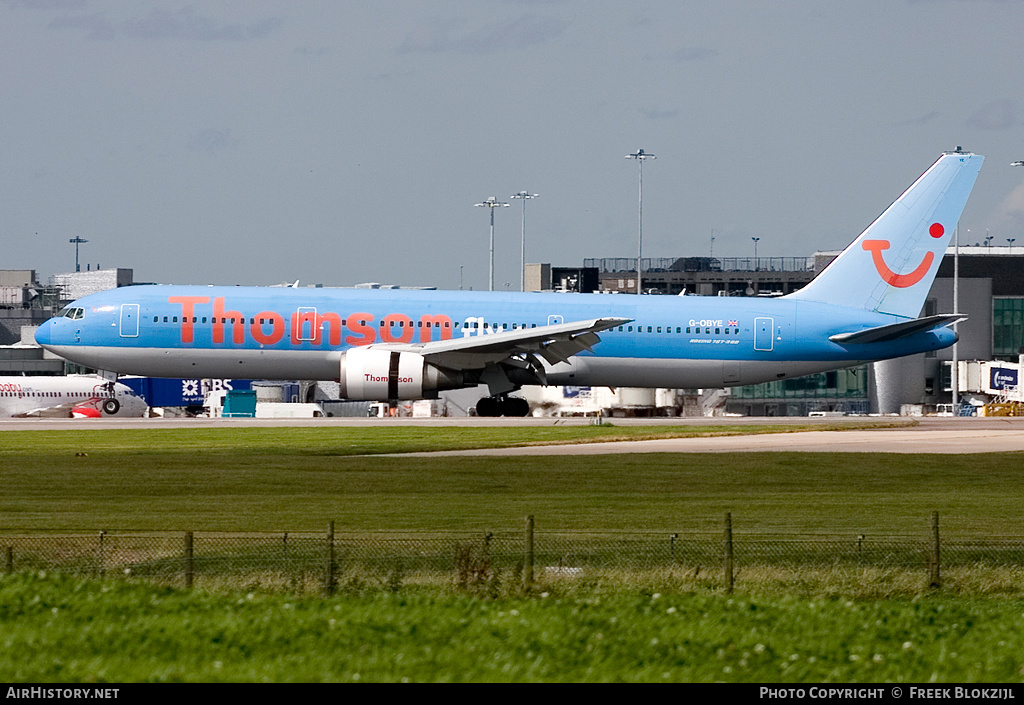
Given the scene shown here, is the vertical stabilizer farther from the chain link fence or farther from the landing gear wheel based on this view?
Result: the chain link fence

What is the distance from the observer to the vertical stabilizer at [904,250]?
201 feet


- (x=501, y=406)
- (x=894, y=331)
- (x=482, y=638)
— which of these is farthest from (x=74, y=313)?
(x=482, y=638)

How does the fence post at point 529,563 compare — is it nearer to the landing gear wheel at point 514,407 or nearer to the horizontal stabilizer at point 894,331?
the landing gear wheel at point 514,407

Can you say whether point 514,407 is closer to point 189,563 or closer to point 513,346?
point 513,346

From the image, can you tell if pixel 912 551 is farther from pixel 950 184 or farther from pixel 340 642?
pixel 950 184

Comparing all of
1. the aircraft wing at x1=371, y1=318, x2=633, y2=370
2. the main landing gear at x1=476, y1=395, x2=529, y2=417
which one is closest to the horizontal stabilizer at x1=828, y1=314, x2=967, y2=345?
the aircraft wing at x1=371, y1=318, x2=633, y2=370

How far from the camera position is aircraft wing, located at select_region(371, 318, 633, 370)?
53.1 meters

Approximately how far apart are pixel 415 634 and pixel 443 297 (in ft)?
140

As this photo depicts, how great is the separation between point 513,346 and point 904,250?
738 inches

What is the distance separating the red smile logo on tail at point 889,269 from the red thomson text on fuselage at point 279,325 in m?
21.0

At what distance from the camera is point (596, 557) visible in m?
24.0

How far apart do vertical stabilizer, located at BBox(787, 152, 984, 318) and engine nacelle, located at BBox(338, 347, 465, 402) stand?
18.2m

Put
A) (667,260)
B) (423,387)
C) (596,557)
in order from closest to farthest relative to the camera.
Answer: (596,557)
(423,387)
(667,260)
